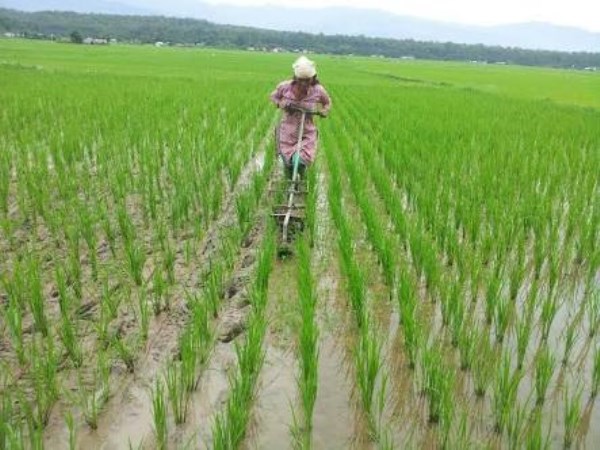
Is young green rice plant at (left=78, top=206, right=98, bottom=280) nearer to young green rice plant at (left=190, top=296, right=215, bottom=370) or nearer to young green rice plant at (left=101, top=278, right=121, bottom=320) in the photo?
young green rice plant at (left=101, top=278, right=121, bottom=320)

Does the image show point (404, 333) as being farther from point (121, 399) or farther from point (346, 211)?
point (346, 211)

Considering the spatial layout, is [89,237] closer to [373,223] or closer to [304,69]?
[373,223]

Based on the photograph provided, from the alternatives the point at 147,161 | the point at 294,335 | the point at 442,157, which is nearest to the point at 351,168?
the point at 442,157

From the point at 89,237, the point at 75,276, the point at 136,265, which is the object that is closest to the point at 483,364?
the point at 136,265

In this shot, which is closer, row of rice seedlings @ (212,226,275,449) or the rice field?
row of rice seedlings @ (212,226,275,449)

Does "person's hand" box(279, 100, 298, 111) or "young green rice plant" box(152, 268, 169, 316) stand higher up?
"person's hand" box(279, 100, 298, 111)

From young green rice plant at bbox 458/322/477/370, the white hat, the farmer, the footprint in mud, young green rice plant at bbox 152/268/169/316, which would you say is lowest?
the footprint in mud

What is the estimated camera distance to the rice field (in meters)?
2.35

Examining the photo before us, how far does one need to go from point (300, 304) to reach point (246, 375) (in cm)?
98

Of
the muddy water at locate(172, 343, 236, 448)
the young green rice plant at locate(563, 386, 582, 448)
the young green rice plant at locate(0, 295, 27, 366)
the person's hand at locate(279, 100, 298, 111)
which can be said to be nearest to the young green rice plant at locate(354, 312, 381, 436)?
the muddy water at locate(172, 343, 236, 448)

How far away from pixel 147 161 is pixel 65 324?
3.75 meters

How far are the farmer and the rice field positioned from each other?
42cm

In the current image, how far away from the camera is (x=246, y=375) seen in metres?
2.37

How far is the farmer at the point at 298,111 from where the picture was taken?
5.29m
